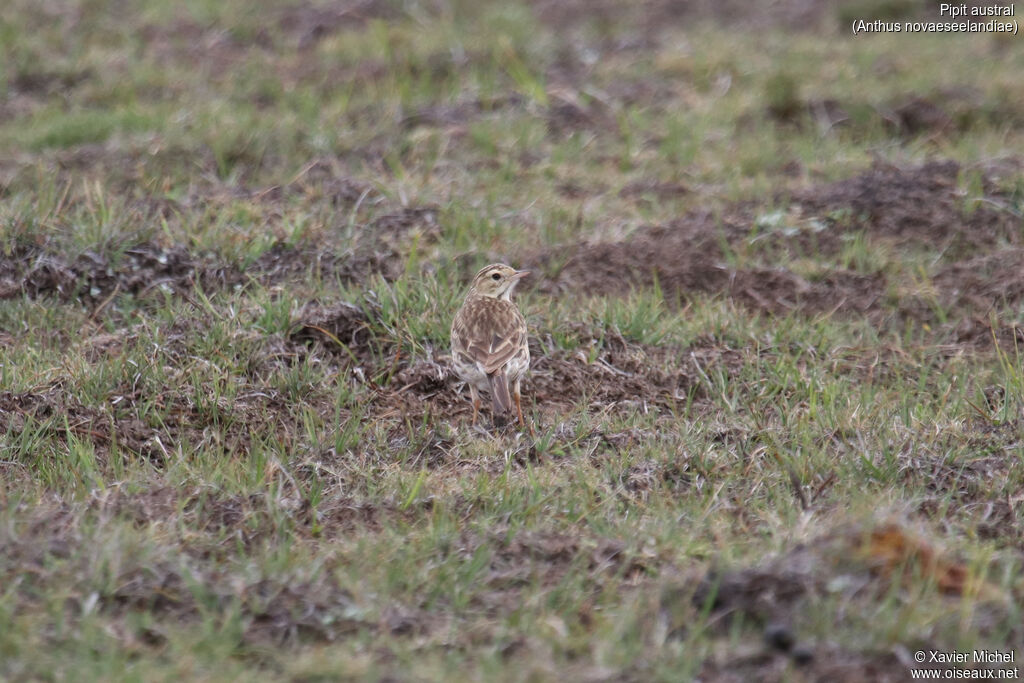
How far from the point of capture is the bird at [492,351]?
610 centimetres

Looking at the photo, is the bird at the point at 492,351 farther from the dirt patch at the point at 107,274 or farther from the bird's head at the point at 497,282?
the dirt patch at the point at 107,274

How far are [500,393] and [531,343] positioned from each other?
2.98ft

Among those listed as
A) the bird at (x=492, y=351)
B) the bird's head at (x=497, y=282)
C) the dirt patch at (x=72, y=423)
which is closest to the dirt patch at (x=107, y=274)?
the dirt patch at (x=72, y=423)

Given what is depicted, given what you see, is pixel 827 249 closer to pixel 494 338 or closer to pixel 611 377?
pixel 611 377

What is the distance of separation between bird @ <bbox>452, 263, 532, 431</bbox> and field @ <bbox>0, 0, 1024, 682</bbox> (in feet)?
0.71

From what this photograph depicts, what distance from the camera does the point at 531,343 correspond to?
696 cm

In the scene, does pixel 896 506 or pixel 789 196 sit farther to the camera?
pixel 789 196

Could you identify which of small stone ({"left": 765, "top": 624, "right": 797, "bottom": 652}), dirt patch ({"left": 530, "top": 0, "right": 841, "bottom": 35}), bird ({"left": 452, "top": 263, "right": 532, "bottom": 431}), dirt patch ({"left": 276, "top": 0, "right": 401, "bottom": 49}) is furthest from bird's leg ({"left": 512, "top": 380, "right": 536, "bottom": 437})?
dirt patch ({"left": 530, "top": 0, "right": 841, "bottom": 35})

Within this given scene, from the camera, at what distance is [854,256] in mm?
8047

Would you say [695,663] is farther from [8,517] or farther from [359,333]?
[359,333]

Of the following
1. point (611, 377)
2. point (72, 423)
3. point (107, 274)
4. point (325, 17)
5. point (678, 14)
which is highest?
point (325, 17)

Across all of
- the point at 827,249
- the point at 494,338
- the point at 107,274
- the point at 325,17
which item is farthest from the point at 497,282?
the point at 325,17

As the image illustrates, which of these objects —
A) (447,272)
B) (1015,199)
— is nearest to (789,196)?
(1015,199)

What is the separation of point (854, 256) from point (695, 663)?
4.61 meters
